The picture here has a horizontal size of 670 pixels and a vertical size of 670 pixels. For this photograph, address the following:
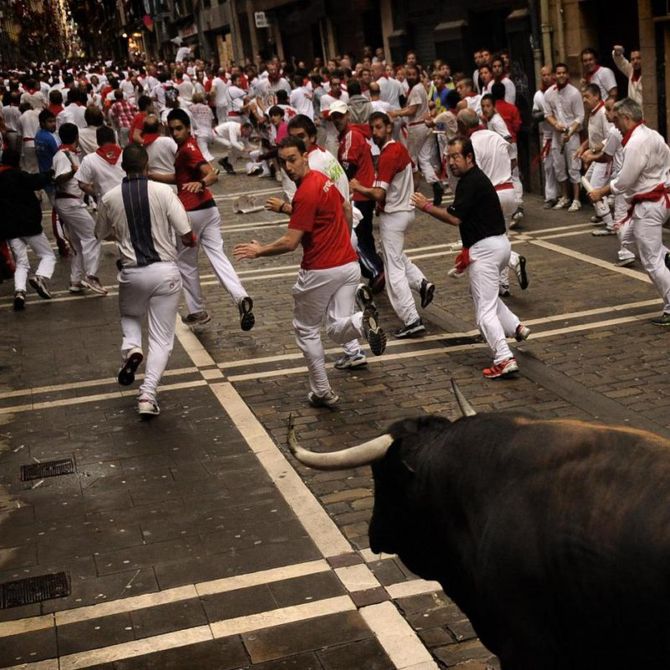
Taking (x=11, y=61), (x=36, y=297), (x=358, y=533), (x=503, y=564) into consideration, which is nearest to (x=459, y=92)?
(x=36, y=297)

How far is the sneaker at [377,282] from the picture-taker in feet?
45.0

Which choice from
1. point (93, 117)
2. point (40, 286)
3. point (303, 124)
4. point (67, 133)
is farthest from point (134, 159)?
point (93, 117)

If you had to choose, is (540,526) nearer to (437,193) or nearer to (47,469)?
(47,469)

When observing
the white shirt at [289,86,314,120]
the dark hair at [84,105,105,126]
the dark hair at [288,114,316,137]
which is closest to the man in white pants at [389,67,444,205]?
the white shirt at [289,86,314,120]

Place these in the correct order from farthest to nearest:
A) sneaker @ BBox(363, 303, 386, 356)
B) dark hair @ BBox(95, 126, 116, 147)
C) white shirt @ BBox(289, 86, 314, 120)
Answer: white shirt @ BBox(289, 86, 314, 120), dark hair @ BBox(95, 126, 116, 147), sneaker @ BBox(363, 303, 386, 356)

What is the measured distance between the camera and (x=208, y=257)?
504 inches

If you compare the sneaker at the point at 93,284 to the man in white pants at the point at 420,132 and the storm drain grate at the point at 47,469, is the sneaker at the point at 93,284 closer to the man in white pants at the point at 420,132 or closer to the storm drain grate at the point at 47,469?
the storm drain grate at the point at 47,469

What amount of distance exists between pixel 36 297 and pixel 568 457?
40.3 ft

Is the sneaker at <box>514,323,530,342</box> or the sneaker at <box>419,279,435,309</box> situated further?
the sneaker at <box>419,279,435,309</box>

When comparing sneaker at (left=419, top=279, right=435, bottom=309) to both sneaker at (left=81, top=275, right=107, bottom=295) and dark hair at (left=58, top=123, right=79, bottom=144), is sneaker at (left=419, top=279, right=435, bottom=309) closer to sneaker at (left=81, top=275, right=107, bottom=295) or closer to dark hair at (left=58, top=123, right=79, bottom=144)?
sneaker at (left=81, top=275, right=107, bottom=295)

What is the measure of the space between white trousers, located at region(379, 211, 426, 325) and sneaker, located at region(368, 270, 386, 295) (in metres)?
1.36

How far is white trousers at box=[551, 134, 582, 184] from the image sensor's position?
18141mm

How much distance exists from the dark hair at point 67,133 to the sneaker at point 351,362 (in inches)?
238

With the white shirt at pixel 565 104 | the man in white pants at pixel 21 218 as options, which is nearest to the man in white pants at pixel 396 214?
the man in white pants at pixel 21 218
